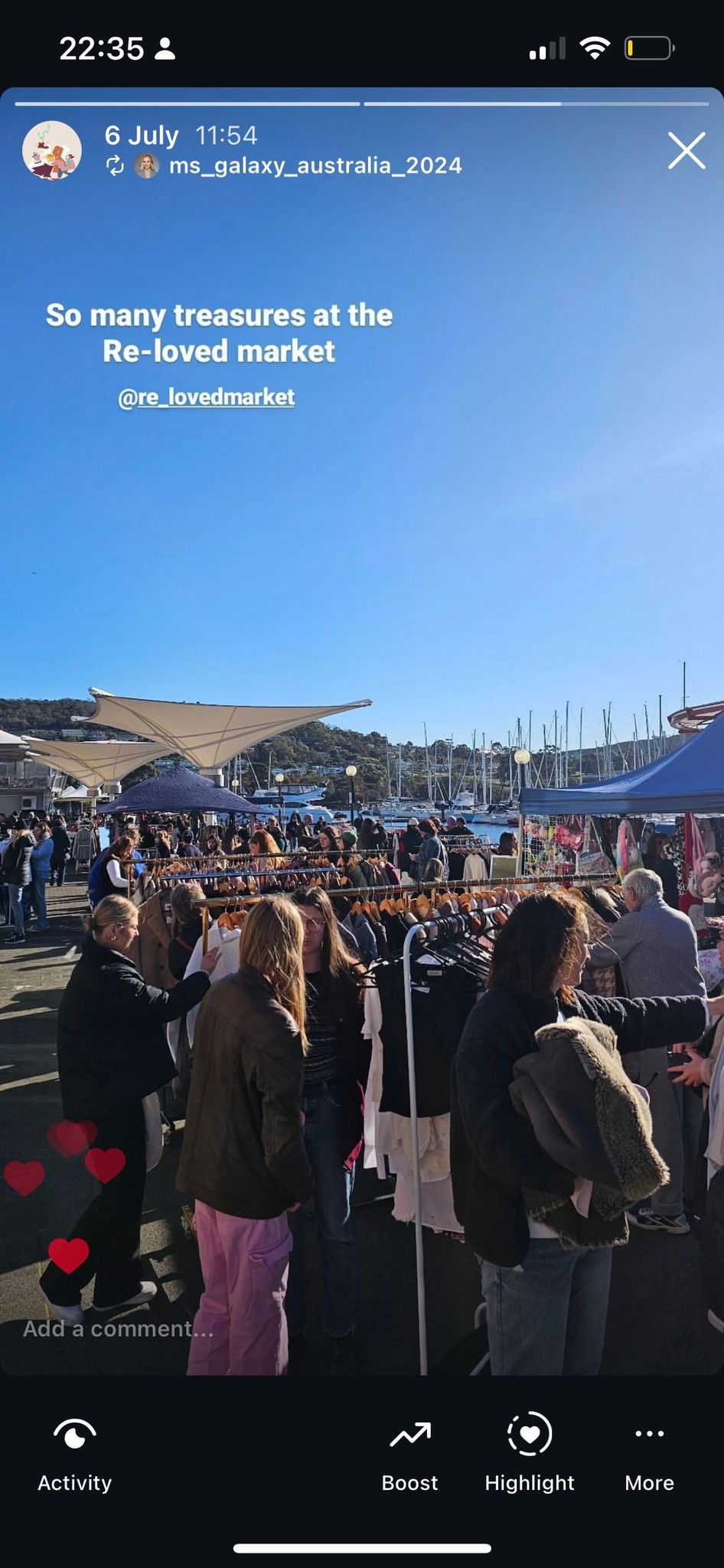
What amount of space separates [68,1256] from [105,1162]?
0.28m

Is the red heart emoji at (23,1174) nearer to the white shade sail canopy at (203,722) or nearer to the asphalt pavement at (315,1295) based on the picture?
the asphalt pavement at (315,1295)

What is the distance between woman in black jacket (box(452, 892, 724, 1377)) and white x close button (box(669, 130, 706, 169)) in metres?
1.65

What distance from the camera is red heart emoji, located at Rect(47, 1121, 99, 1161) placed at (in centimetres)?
215

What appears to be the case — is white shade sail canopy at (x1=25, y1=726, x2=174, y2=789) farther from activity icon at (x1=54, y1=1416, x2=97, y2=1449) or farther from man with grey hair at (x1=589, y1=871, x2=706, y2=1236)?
activity icon at (x1=54, y1=1416, x2=97, y2=1449)

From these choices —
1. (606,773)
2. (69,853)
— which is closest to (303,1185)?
(606,773)

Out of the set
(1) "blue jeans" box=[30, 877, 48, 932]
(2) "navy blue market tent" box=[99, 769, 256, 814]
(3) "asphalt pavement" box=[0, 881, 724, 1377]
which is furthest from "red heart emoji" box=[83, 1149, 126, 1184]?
(1) "blue jeans" box=[30, 877, 48, 932]

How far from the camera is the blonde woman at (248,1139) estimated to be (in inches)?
78.2

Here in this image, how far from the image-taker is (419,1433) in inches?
56.1

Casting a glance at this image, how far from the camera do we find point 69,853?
21266mm

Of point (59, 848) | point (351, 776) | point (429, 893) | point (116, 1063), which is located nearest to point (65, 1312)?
point (116, 1063)
